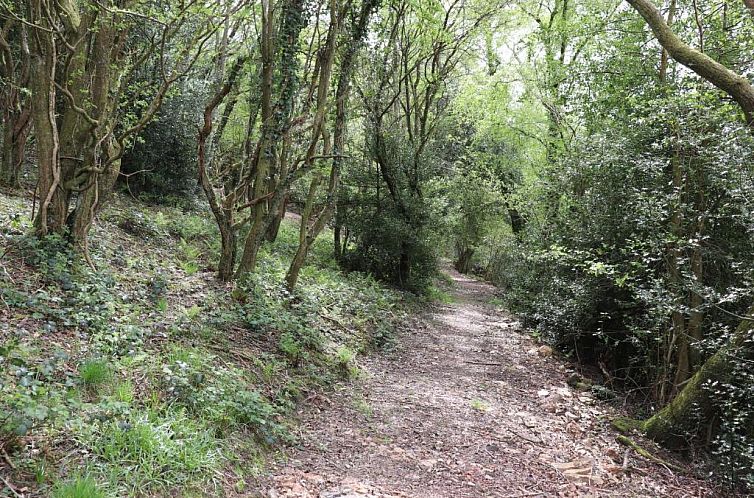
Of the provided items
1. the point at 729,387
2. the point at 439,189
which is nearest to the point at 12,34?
the point at 439,189

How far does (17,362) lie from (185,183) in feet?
34.5

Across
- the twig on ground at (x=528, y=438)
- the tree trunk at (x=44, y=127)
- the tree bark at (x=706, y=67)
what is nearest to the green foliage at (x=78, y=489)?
the tree trunk at (x=44, y=127)

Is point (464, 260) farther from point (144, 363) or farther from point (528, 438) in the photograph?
point (144, 363)

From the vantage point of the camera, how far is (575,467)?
4.99 metres

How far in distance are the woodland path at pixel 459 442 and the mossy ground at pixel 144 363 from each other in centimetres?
45

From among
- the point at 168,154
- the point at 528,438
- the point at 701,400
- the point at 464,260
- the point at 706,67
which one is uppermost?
the point at 706,67

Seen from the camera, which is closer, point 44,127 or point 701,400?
point 701,400

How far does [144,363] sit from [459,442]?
131 inches

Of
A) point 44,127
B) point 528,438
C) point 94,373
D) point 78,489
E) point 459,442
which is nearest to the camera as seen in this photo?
point 78,489

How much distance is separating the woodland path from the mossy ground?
447 millimetres

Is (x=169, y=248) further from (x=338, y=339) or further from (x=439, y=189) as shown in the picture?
(x=439, y=189)

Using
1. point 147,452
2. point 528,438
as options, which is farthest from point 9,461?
point 528,438

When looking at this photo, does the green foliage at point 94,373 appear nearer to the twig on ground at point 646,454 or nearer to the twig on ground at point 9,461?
the twig on ground at point 9,461

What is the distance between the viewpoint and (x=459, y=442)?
538cm
